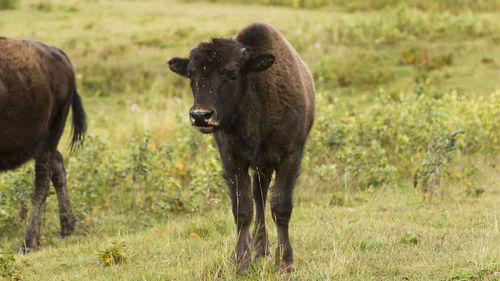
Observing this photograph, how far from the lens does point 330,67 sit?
56.1ft

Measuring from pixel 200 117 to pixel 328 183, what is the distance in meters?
4.56

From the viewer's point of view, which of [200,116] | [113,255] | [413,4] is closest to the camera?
[200,116]

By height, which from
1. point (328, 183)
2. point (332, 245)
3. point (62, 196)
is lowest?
point (328, 183)

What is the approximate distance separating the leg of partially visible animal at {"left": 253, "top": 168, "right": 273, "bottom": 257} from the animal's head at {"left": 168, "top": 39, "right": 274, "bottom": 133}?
0.85 metres

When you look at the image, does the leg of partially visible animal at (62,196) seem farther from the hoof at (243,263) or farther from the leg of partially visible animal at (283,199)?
the leg of partially visible animal at (283,199)

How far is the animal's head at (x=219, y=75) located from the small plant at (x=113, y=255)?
67.8 inches

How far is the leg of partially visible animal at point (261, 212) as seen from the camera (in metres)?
5.75

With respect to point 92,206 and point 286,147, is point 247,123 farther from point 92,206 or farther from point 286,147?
point 92,206

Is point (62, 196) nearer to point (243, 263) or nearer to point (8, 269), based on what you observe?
point (8, 269)

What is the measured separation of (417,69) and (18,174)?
12117 mm

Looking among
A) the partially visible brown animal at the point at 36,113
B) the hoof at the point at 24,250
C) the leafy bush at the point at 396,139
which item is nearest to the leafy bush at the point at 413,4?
the leafy bush at the point at 396,139

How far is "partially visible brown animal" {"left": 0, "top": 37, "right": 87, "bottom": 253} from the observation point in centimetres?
688

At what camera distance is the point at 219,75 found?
4.95m

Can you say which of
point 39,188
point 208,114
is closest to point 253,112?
point 208,114
